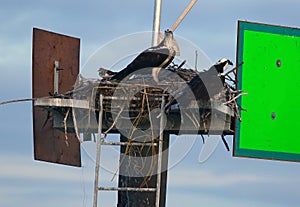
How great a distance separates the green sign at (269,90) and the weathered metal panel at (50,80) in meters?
2.37

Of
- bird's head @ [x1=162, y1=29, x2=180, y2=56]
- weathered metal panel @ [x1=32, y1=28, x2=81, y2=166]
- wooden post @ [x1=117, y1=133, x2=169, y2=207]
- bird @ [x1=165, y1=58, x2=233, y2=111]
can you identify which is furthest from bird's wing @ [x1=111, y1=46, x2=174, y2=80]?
weathered metal panel @ [x1=32, y1=28, x2=81, y2=166]

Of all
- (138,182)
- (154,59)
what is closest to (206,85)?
(154,59)

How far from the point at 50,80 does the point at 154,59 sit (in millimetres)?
1919

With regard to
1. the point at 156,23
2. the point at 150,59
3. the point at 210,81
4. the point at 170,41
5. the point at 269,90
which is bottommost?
the point at 269,90

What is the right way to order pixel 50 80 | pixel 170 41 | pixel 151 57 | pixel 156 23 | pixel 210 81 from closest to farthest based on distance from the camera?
pixel 210 81
pixel 151 57
pixel 170 41
pixel 156 23
pixel 50 80

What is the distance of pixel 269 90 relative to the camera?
14625 millimetres

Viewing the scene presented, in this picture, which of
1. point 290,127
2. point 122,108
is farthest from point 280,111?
point 122,108

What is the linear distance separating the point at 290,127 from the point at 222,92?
192cm

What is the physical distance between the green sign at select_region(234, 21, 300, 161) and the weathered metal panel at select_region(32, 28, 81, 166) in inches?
93.5

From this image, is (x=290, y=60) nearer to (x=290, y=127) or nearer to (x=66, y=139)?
(x=290, y=127)

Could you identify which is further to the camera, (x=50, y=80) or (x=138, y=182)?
(x=50, y=80)

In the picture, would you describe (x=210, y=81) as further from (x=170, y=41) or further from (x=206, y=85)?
(x=170, y=41)

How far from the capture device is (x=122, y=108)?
1334 centimetres

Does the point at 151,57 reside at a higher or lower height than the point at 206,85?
higher
